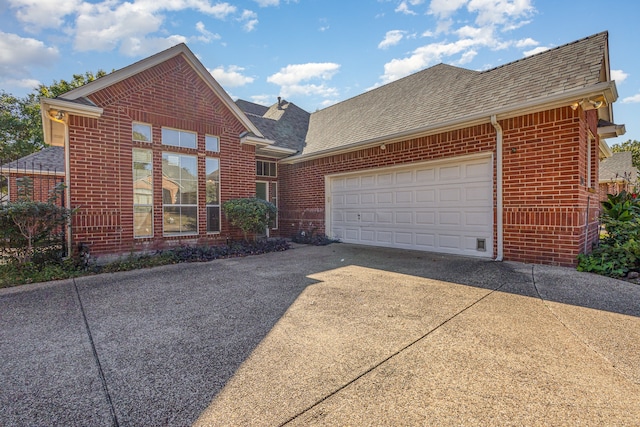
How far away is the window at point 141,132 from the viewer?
22.2 ft

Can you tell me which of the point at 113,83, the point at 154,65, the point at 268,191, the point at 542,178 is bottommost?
the point at 542,178

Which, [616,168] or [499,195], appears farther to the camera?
[616,168]

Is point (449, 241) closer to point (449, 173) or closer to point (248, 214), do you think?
point (449, 173)

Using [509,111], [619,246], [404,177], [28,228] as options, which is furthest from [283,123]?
[619,246]

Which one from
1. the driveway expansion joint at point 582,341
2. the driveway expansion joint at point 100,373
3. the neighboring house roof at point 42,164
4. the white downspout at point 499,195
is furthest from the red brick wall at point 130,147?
the neighboring house roof at point 42,164

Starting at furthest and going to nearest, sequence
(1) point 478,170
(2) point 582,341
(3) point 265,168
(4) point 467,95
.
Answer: (3) point 265,168
(4) point 467,95
(1) point 478,170
(2) point 582,341

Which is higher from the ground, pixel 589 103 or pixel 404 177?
pixel 589 103

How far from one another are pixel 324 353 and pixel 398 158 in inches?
255

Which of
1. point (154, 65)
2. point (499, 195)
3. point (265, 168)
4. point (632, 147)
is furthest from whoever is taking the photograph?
point (632, 147)

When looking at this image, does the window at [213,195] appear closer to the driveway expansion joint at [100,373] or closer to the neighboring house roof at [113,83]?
the neighboring house roof at [113,83]

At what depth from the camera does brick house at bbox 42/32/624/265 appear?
18.5 feet

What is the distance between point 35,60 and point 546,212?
2714 centimetres

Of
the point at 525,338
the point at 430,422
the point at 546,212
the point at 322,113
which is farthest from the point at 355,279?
the point at 322,113

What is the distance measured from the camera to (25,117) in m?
22.7
